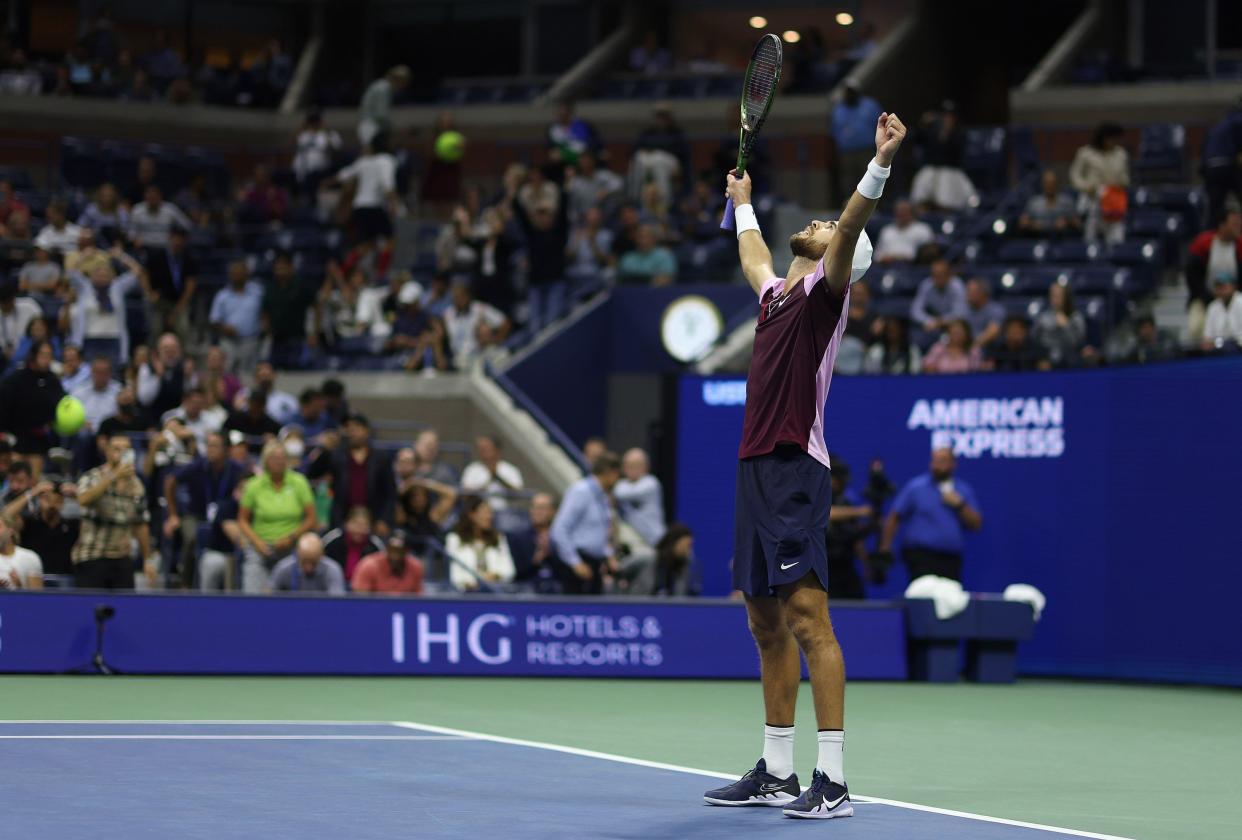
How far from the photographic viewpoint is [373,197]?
2631cm

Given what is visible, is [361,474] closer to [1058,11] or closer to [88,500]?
[88,500]

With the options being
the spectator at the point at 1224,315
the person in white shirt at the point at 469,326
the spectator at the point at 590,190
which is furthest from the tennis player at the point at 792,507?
the spectator at the point at 590,190

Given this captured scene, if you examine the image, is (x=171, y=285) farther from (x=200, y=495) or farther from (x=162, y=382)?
(x=200, y=495)

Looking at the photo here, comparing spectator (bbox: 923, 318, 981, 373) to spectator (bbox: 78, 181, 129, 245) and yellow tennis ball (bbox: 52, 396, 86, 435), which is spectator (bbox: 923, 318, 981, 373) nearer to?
yellow tennis ball (bbox: 52, 396, 86, 435)

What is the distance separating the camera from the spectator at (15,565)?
15.4 metres

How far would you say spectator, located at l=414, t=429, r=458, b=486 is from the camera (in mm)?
19547

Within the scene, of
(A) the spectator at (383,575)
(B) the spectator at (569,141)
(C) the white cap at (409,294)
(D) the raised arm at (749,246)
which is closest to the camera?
(D) the raised arm at (749,246)

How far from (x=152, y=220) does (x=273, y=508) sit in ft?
33.1

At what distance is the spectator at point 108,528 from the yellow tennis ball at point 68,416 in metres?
2.22

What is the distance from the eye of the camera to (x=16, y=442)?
18.1m

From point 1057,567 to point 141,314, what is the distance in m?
10.8

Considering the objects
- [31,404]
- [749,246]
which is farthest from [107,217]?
[749,246]

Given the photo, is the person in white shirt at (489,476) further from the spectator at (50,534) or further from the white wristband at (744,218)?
the white wristband at (744,218)

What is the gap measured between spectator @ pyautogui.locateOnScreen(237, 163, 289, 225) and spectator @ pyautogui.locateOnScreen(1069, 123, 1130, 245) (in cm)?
1113
